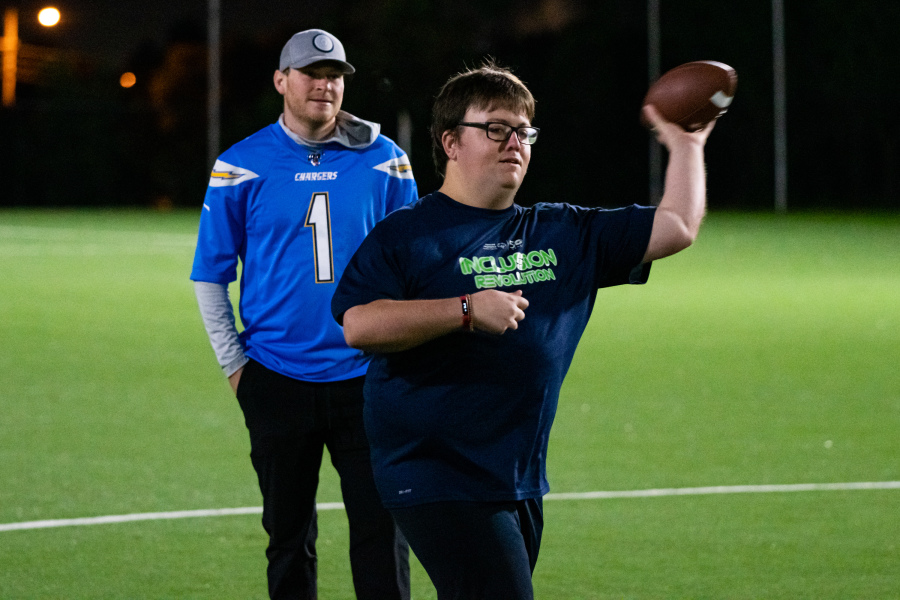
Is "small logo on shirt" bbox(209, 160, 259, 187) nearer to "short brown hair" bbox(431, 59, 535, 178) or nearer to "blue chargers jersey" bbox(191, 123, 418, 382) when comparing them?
"blue chargers jersey" bbox(191, 123, 418, 382)

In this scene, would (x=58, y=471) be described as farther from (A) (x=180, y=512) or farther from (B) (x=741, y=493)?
(B) (x=741, y=493)

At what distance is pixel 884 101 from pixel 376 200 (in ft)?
149

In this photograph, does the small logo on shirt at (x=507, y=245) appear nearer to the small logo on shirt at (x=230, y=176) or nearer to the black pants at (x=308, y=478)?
the black pants at (x=308, y=478)

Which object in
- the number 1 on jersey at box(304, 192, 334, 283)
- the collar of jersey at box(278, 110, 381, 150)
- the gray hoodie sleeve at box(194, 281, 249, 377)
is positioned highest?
the collar of jersey at box(278, 110, 381, 150)

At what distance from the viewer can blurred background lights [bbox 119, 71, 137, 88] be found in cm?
5766

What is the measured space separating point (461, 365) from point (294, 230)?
5.51ft

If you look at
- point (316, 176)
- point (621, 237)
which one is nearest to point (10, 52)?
point (316, 176)

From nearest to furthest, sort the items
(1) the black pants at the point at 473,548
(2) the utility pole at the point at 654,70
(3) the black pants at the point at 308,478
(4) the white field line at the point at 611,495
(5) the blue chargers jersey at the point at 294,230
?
1. (1) the black pants at the point at 473,548
2. (3) the black pants at the point at 308,478
3. (5) the blue chargers jersey at the point at 294,230
4. (4) the white field line at the point at 611,495
5. (2) the utility pole at the point at 654,70

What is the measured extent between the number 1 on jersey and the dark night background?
41.2 m

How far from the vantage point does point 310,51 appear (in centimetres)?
525

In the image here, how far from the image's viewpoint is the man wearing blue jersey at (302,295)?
5008 millimetres

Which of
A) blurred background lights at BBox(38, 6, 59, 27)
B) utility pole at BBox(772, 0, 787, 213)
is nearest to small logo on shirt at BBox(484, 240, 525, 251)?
blurred background lights at BBox(38, 6, 59, 27)

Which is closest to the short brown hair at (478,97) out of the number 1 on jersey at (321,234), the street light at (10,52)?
the number 1 on jersey at (321,234)

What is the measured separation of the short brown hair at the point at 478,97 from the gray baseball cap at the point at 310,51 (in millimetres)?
1524
